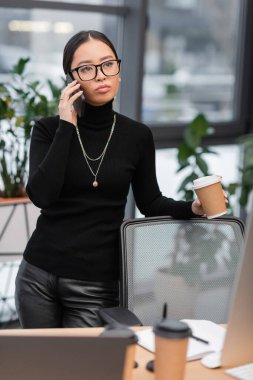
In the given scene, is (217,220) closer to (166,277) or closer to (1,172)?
(166,277)

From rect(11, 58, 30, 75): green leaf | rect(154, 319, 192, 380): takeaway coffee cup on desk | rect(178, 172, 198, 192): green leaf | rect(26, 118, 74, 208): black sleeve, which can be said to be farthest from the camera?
rect(178, 172, 198, 192): green leaf

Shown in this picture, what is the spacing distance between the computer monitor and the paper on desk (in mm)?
107

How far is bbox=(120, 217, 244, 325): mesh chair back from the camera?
214cm

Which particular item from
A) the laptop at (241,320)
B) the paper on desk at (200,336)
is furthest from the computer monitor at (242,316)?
the paper on desk at (200,336)

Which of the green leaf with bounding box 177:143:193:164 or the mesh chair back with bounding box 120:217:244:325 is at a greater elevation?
the green leaf with bounding box 177:143:193:164

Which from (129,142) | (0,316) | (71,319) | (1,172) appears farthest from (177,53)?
(71,319)

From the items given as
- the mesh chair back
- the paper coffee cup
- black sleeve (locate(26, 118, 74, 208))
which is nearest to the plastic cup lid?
the paper coffee cup

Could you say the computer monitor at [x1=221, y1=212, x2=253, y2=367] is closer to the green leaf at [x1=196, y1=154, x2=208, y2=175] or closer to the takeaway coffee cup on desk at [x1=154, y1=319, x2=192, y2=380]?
the takeaway coffee cup on desk at [x1=154, y1=319, x2=192, y2=380]

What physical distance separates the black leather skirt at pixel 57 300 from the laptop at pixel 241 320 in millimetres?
603

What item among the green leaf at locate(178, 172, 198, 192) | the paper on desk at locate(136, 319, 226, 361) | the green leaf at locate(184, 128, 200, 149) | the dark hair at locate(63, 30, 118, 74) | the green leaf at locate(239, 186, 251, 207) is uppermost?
the dark hair at locate(63, 30, 118, 74)

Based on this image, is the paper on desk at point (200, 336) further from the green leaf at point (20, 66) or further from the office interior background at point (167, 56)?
the office interior background at point (167, 56)

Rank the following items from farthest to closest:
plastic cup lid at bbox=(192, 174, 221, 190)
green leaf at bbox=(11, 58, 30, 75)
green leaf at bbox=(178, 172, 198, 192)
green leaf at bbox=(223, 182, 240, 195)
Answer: green leaf at bbox=(223, 182, 240, 195)
green leaf at bbox=(178, 172, 198, 192)
green leaf at bbox=(11, 58, 30, 75)
plastic cup lid at bbox=(192, 174, 221, 190)

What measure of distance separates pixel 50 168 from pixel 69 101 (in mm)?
217

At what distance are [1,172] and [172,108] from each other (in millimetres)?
1428
